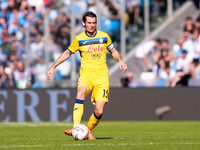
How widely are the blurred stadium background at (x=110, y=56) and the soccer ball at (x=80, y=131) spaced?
21.6 ft

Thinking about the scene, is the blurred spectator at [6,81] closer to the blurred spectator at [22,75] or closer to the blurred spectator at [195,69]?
the blurred spectator at [22,75]

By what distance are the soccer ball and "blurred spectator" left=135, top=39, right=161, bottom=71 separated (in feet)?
27.4

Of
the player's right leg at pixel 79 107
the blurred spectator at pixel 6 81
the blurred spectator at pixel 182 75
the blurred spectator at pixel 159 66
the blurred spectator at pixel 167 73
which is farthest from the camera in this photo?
the blurred spectator at pixel 6 81

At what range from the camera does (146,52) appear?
50.3 feet

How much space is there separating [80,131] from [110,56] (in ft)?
29.0

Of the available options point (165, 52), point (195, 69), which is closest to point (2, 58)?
point (165, 52)

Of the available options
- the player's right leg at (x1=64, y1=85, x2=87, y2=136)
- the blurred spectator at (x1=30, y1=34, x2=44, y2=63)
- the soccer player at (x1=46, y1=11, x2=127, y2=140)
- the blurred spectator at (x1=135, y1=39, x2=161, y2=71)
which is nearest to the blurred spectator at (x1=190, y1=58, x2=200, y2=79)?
the blurred spectator at (x1=135, y1=39, x2=161, y2=71)

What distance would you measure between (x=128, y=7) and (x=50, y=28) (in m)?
2.86

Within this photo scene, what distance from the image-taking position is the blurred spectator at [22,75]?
14270mm

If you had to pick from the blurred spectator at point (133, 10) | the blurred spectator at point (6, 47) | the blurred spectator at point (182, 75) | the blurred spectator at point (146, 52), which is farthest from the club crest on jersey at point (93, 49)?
the blurred spectator at point (133, 10)

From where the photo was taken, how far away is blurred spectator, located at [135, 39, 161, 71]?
1484 cm

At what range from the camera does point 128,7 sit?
15750 millimetres

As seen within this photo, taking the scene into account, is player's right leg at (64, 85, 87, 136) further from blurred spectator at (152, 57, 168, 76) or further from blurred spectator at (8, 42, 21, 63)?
blurred spectator at (8, 42, 21, 63)


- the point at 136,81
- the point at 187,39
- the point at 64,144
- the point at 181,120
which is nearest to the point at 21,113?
the point at 136,81
